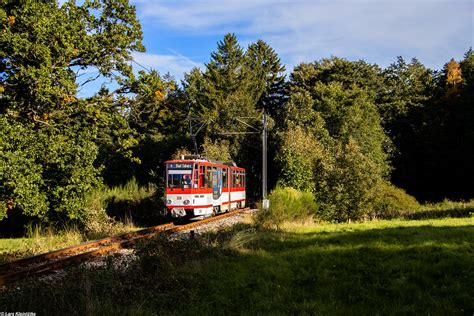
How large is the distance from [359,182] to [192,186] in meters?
10.3

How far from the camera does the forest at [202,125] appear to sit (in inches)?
591

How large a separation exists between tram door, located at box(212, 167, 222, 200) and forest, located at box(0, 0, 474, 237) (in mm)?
3358

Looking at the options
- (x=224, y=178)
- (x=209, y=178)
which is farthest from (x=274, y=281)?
(x=224, y=178)

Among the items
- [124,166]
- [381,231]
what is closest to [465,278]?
[381,231]

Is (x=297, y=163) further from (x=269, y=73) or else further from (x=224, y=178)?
(x=269, y=73)

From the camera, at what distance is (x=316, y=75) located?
54812 millimetres

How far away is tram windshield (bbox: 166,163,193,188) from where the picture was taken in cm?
1878

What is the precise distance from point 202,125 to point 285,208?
17557 mm

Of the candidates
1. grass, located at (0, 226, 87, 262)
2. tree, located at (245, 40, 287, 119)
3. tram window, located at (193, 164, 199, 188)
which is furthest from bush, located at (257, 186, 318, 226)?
tree, located at (245, 40, 287, 119)

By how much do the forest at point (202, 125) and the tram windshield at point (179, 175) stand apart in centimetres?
221

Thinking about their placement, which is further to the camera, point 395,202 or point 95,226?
point 395,202

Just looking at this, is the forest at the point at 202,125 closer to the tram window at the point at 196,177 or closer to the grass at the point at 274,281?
the tram window at the point at 196,177

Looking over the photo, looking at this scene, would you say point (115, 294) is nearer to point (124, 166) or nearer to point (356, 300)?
point (356, 300)

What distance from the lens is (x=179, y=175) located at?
61.7 feet
